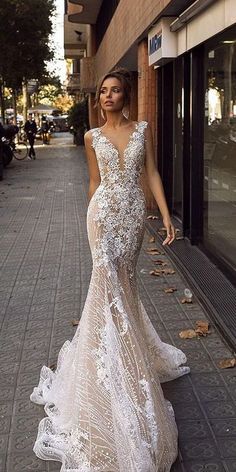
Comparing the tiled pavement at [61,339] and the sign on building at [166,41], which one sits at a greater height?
the sign on building at [166,41]

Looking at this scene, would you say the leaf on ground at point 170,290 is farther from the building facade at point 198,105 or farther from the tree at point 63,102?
the tree at point 63,102

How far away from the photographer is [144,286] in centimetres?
686

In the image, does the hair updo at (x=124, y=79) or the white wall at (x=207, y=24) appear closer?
the hair updo at (x=124, y=79)

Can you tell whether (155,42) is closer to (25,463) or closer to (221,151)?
(221,151)

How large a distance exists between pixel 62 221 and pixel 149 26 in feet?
12.1

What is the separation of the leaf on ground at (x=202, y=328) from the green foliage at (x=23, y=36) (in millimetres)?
29232

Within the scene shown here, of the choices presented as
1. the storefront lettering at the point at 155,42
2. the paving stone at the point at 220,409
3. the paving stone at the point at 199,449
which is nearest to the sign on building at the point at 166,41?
the storefront lettering at the point at 155,42

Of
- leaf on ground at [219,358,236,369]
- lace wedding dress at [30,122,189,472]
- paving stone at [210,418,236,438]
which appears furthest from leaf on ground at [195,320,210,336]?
lace wedding dress at [30,122,189,472]

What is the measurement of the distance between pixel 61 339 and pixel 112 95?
2.44 m

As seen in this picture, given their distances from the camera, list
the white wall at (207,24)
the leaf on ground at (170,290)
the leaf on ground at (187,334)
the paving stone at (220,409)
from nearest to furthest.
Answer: the paving stone at (220,409) < the leaf on ground at (187,334) < the white wall at (207,24) < the leaf on ground at (170,290)

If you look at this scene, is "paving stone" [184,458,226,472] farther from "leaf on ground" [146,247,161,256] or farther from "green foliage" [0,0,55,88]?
"green foliage" [0,0,55,88]

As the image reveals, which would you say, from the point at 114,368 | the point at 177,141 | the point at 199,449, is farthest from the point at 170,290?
the point at 177,141

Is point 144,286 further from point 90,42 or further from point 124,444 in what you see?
point 90,42

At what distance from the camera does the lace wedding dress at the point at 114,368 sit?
3.27 m
